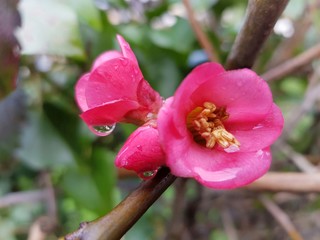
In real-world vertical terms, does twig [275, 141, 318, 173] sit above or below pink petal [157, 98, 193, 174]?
below

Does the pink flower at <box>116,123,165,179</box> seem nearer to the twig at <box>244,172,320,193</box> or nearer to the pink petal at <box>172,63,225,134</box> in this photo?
the pink petal at <box>172,63,225,134</box>

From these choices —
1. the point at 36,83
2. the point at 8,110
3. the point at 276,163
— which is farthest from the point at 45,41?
the point at 276,163

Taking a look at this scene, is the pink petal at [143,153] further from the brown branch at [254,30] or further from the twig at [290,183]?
the twig at [290,183]

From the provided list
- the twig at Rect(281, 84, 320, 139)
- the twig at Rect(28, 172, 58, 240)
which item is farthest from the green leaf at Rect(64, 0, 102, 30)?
the twig at Rect(281, 84, 320, 139)

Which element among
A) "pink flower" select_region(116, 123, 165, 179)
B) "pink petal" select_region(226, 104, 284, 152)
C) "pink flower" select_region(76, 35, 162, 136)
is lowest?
"pink petal" select_region(226, 104, 284, 152)

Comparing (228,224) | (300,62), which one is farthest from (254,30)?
(228,224)

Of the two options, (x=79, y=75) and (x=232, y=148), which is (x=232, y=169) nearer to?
(x=232, y=148)
